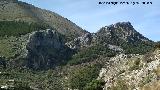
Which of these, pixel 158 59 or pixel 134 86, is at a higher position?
pixel 158 59

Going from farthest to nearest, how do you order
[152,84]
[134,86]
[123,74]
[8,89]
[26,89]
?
[26,89]
[8,89]
[123,74]
[134,86]
[152,84]

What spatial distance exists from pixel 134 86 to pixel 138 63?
12.2m

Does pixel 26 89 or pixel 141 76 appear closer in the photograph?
pixel 141 76

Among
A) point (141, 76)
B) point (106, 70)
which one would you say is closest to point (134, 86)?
point (141, 76)

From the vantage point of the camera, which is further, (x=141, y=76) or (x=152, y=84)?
(x=141, y=76)

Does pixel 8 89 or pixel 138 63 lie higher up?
pixel 138 63

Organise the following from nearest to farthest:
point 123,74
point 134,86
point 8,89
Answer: point 134,86
point 123,74
point 8,89

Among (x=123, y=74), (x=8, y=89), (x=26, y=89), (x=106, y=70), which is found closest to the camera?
(x=123, y=74)

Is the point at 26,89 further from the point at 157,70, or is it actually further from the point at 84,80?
the point at 157,70

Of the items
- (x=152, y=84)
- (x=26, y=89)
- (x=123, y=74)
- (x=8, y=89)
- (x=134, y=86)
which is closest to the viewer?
(x=152, y=84)

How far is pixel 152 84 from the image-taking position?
83.5m

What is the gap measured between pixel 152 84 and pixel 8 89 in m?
100

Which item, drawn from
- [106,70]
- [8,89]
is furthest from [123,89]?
[8,89]

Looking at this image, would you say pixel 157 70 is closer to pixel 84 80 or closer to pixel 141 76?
pixel 141 76
